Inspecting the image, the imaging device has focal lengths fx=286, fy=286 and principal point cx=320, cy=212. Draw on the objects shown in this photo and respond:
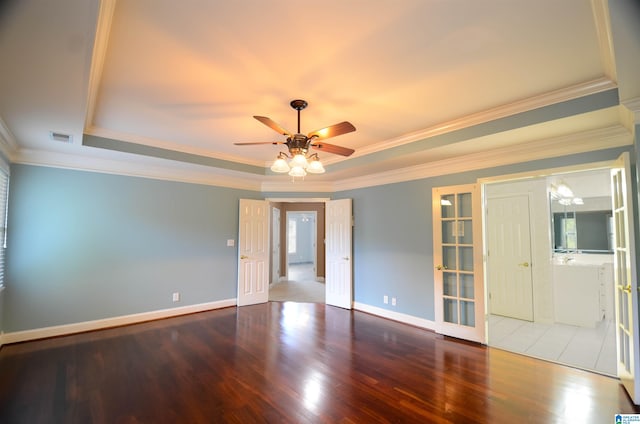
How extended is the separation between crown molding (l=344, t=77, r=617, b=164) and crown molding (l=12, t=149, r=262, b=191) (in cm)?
293

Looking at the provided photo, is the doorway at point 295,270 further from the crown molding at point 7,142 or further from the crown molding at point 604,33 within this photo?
the crown molding at point 604,33

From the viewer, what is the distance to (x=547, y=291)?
15.0 feet

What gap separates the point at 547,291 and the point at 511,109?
3.34 meters

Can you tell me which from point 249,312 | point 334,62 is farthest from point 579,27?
point 249,312

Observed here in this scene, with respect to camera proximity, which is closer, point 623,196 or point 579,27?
point 579,27

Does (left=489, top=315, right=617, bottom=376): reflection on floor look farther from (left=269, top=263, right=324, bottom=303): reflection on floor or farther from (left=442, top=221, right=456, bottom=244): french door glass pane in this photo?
(left=269, top=263, right=324, bottom=303): reflection on floor

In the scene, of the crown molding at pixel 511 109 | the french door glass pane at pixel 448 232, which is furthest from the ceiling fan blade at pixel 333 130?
the french door glass pane at pixel 448 232

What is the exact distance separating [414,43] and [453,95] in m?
0.95

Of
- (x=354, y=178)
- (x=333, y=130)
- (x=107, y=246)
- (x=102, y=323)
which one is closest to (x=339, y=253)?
(x=354, y=178)

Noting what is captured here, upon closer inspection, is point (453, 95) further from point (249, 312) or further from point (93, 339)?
point (93, 339)

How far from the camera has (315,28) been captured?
6.08ft

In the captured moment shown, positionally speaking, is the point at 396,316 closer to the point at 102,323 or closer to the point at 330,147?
the point at 330,147

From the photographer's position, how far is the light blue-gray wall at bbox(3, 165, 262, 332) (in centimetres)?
370

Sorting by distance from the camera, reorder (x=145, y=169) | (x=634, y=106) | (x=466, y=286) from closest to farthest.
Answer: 1. (x=634, y=106)
2. (x=466, y=286)
3. (x=145, y=169)
